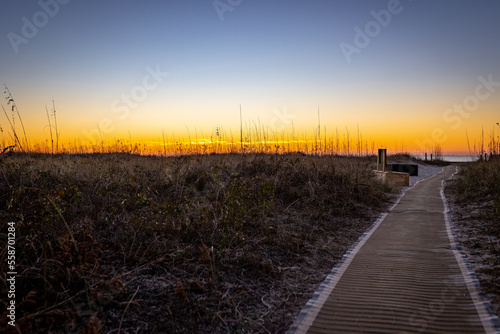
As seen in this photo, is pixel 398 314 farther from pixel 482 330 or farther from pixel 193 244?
pixel 193 244

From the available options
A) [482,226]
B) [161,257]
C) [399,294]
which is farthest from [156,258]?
[482,226]

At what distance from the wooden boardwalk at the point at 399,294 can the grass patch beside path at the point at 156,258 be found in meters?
0.31

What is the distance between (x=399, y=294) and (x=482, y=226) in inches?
190

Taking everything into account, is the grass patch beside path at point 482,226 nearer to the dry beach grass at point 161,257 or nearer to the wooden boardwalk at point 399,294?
the dry beach grass at point 161,257

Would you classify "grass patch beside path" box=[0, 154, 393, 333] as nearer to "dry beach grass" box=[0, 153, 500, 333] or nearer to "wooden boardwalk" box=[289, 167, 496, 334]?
"dry beach grass" box=[0, 153, 500, 333]

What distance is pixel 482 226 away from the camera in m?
7.80

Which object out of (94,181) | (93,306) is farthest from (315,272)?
(94,181)

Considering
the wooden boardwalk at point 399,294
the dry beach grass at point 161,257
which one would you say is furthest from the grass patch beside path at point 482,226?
the wooden boardwalk at point 399,294

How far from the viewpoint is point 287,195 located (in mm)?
9742

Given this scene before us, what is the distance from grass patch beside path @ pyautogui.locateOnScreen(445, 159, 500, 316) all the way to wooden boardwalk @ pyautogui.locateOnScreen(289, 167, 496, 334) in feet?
0.67

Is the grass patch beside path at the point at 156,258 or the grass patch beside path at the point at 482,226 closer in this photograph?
the grass patch beside path at the point at 156,258

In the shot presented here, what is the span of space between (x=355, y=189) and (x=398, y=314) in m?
8.22

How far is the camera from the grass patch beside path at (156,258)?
3408 millimetres

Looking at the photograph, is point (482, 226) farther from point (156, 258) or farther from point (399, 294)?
point (156, 258)
